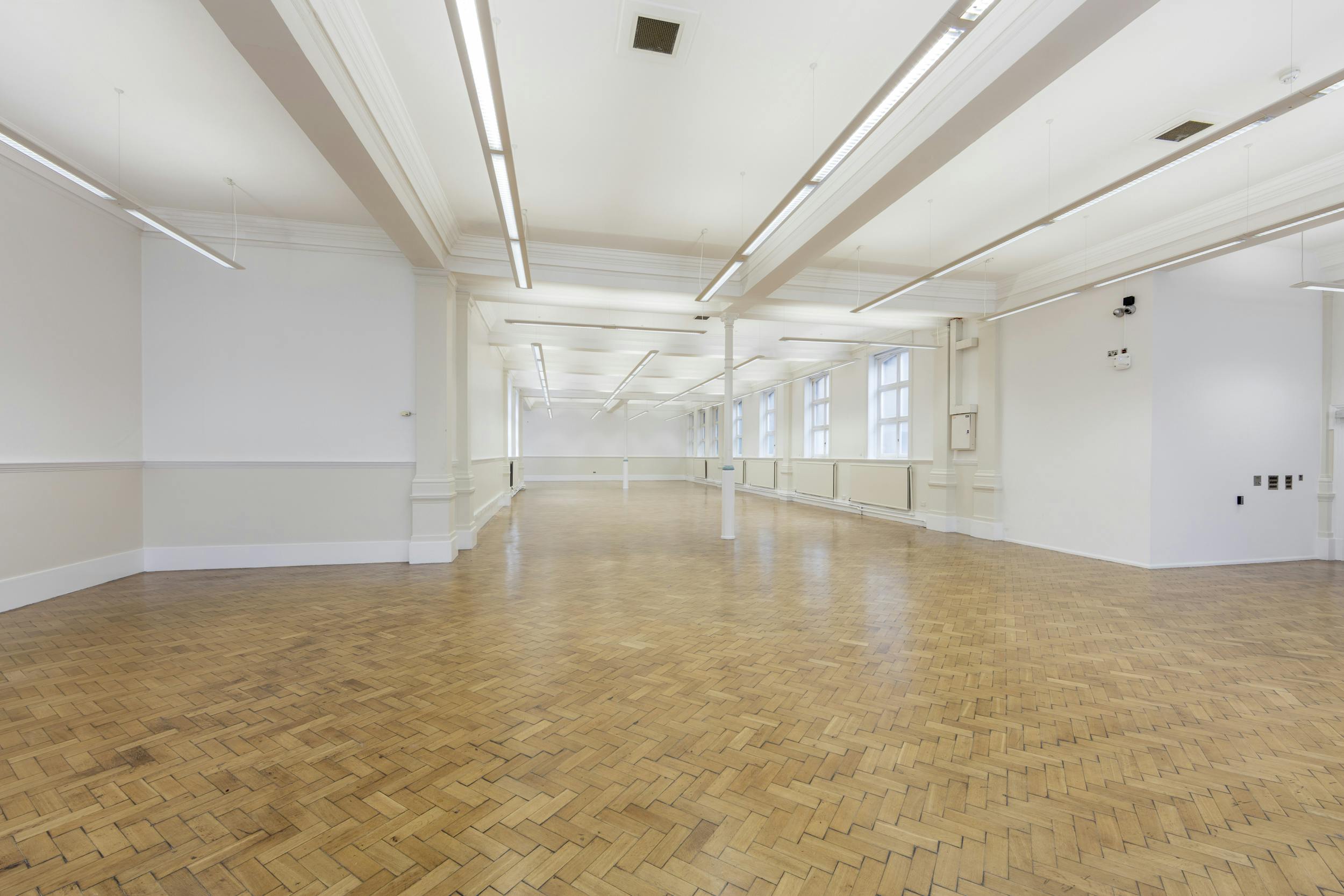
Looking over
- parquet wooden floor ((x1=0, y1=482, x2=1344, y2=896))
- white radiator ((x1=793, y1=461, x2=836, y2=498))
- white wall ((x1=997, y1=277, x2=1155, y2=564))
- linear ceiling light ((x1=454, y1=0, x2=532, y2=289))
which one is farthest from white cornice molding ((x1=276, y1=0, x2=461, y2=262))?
white radiator ((x1=793, y1=461, x2=836, y2=498))

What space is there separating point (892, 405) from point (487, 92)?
29.6 ft

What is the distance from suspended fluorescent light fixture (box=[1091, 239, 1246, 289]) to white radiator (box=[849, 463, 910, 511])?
444 centimetres

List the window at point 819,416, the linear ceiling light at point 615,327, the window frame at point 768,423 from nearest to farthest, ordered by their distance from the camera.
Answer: the linear ceiling light at point 615,327
the window at point 819,416
the window frame at point 768,423

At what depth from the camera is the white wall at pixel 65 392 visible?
4094 millimetres

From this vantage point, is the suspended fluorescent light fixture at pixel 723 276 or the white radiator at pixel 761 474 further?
the white radiator at pixel 761 474

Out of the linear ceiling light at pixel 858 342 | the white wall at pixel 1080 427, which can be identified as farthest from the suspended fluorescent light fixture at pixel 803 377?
the white wall at pixel 1080 427

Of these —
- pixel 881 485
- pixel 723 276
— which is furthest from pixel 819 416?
pixel 723 276

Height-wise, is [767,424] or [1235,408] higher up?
[767,424]

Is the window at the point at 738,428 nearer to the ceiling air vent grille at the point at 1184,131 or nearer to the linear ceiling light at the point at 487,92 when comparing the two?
the ceiling air vent grille at the point at 1184,131

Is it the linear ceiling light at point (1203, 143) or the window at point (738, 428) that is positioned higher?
the linear ceiling light at point (1203, 143)

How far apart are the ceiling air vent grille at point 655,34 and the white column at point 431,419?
3.51 m

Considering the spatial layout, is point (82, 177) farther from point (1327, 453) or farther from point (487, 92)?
point (1327, 453)

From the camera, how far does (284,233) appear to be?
559cm

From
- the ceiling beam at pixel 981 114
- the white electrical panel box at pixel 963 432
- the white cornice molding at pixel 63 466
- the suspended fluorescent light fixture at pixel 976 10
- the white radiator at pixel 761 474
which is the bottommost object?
the white radiator at pixel 761 474
